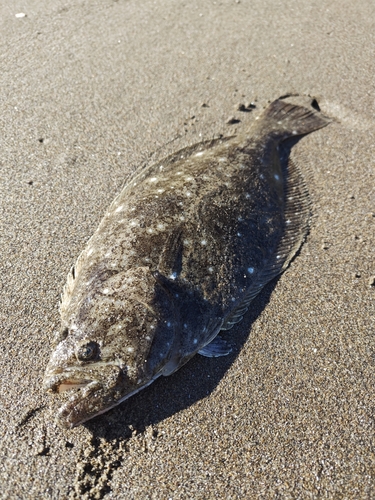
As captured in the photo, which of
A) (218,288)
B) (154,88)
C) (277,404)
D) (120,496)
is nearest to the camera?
(120,496)

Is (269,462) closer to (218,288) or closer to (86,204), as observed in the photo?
(218,288)

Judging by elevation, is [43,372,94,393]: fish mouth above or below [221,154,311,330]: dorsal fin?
above

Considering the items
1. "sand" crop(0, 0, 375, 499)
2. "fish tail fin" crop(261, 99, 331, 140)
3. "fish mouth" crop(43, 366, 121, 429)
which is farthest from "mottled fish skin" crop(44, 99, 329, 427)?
"fish tail fin" crop(261, 99, 331, 140)

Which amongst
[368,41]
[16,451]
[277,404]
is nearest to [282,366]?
[277,404]

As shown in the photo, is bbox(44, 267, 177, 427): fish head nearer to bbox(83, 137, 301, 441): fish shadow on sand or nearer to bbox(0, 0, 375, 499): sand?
bbox(83, 137, 301, 441): fish shadow on sand

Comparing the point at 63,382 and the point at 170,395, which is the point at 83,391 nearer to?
the point at 63,382

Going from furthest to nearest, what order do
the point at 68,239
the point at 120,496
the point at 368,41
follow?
the point at 368,41
the point at 68,239
the point at 120,496

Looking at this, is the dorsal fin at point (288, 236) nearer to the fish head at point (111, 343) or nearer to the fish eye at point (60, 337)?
the fish head at point (111, 343)
